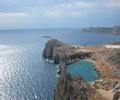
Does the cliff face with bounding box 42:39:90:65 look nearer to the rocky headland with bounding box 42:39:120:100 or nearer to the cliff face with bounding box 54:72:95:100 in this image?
the rocky headland with bounding box 42:39:120:100

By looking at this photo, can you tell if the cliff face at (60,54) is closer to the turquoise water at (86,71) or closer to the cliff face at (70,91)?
the turquoise water at (86,71)

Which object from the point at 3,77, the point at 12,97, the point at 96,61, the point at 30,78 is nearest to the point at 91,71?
the point at 96,61

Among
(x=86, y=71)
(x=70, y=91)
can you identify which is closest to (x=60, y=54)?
(x=86, y=71)

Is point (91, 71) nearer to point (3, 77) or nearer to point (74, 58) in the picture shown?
point (74, 58)

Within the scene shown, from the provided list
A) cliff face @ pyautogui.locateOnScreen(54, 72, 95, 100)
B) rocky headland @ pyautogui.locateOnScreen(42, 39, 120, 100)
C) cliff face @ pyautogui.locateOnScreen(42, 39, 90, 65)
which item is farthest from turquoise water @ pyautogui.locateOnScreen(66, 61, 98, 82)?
cliff face @ pyautogui.locateOnScreen(54, 72, 95, 100)

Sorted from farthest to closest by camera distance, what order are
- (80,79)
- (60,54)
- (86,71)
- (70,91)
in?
(60,54) < (86,71) < (80,79) < (70,91)

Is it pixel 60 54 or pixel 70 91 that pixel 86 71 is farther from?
pixel 70 91

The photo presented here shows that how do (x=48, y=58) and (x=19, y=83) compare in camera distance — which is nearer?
(x=19, y=83)

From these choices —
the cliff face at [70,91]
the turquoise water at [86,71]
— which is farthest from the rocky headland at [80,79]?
the turquoise water at [86,71]
